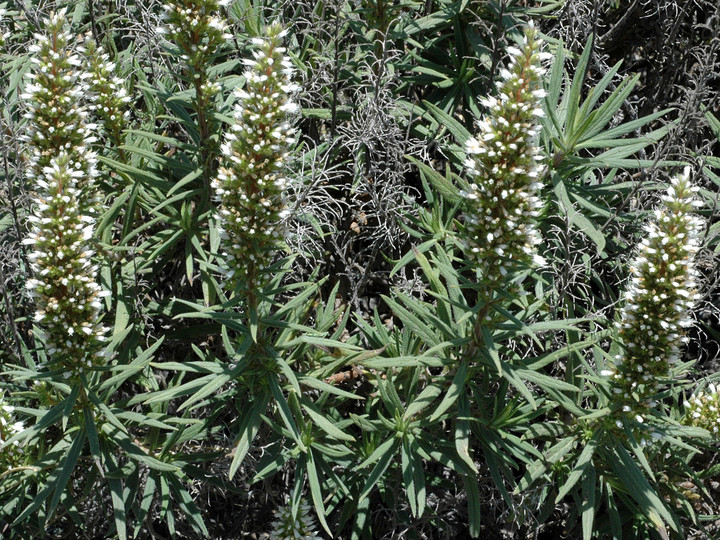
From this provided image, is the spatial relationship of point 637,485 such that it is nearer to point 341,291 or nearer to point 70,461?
point 341,291

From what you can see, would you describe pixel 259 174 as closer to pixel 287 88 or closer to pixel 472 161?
pixel 287 88

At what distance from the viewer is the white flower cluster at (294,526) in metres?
3.76

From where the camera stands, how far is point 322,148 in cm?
409

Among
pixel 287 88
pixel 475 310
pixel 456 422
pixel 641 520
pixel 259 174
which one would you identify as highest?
pixel 287 88

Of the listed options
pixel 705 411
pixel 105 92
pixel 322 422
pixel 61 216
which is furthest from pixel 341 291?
pixel 705 411

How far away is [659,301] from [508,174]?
0.83m

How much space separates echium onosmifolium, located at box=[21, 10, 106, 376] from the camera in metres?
2.95

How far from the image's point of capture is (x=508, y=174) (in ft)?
9.21

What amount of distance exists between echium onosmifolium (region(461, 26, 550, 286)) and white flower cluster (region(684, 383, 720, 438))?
1342mm

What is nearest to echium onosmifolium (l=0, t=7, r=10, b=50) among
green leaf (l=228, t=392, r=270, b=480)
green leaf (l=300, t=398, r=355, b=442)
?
green leaf (l=228, t=392, r=270, b=480)

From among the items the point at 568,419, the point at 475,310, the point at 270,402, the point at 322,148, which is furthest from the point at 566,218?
the point at 270,402

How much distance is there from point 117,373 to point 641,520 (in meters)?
2.68

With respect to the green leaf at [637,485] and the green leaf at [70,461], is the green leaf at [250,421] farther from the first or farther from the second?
the green leaf at [637,485]

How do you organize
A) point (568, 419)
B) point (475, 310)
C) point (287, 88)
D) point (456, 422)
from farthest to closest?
point (568, 419) → point (456, 422) → point (475, 310) → point (287, 88)
